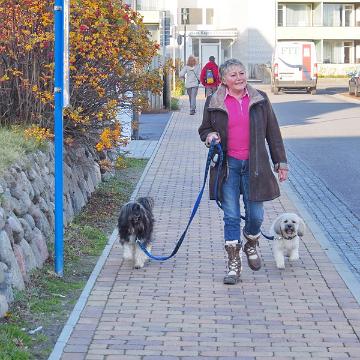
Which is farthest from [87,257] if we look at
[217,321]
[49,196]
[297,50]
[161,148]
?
[297,50]

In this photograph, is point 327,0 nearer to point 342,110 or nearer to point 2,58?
point 342,110

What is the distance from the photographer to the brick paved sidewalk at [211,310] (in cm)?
612

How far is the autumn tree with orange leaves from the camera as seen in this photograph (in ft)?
34.0

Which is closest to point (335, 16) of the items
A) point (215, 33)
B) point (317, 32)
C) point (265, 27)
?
point (317, 32)

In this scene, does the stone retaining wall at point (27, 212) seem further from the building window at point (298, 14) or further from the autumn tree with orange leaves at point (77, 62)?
the building window at point (298, 14)

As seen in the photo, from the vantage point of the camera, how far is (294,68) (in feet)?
154

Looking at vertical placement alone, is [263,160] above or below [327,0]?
below

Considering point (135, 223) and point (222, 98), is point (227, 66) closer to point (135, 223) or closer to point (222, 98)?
point (222, 98)

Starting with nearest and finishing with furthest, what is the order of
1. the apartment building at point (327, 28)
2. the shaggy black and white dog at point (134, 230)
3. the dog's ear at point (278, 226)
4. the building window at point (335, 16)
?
the shaggy black and white dog at point (134, 230) → the dog's ear at point (278, 226) → the apartment building at point (327, 28) → the building window at point (335, 16)

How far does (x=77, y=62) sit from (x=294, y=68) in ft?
121

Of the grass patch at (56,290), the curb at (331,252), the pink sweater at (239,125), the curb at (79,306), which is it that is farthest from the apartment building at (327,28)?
the pink sweater at (239,125)

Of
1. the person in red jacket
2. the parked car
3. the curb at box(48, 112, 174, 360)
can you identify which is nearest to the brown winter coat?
the curb at box(48, 112, 174, 360)

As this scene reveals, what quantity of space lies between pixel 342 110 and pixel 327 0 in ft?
135

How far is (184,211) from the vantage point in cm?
1190
